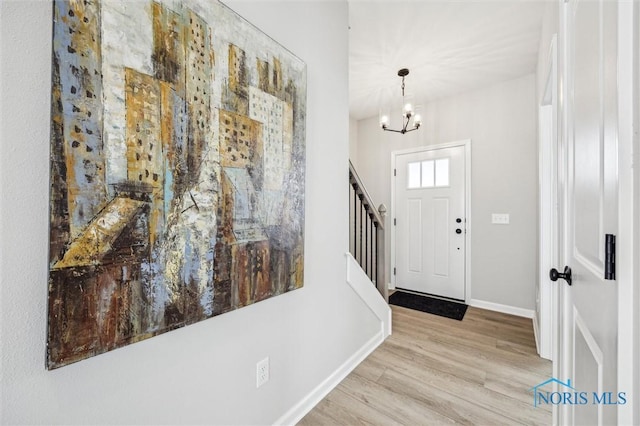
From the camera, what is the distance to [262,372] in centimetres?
130

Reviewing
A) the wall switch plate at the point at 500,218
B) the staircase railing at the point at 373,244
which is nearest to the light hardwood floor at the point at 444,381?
the staircase railing at the point at 373,244

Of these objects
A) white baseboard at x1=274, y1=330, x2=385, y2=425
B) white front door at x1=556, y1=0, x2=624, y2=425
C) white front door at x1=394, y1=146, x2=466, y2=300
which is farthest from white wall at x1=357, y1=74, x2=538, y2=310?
white front door at x1=556, y1=0, x2=624, y2=425

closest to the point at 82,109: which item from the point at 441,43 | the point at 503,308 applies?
the point at 441,43

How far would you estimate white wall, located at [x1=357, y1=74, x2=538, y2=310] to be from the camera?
9.67 ft

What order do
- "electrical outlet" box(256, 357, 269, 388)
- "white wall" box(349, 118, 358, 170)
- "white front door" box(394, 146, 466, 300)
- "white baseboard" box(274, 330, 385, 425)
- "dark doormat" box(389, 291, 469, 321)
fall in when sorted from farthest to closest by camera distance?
"white wall" box(349, 118, 358, 170) → "white front door" box(394, 146, 466, 300) → "dark doormat" box(389, 291, 469, 321) → "white baseboard" box(274, 330, 385, 425) → "electrical outlet" box(256, 357, 269, 388)

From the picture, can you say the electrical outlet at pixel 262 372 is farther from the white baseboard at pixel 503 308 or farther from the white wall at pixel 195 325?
the white baseboard at pixel 503 308

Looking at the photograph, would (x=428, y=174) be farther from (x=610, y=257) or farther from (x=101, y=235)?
(x=101, y=235)

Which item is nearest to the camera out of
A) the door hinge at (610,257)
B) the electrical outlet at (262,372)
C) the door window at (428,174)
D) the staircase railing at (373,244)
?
the door hinge at (610,257)

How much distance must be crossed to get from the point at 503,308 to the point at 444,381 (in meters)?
1.78

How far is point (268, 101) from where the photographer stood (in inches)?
49.9

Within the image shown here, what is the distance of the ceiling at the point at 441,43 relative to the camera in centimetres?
202

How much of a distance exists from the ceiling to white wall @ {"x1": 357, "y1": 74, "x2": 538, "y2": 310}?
0.22 m

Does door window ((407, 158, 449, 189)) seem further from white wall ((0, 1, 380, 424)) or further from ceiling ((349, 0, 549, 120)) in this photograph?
white wall ((0, 1, 380, 424))

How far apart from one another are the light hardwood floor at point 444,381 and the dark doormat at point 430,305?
34 cm
